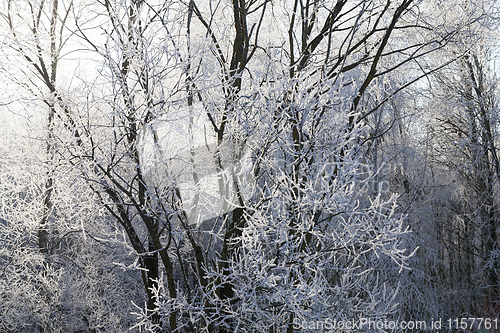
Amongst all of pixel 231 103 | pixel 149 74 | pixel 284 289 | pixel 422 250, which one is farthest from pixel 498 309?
pixel 149 74

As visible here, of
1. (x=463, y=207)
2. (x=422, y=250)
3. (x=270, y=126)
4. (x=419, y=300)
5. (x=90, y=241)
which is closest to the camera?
(x=270, y=126)

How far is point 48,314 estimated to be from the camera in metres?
6.86

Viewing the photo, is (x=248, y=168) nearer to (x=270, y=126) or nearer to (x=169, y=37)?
(x=270, y=126)

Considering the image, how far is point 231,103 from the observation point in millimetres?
3287

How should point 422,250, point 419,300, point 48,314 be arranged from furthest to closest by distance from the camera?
1. point 422,250
2. point 419,300
3. point 48,314

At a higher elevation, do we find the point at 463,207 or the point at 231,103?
the point at 231,103

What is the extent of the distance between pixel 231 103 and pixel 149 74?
0.71 meters

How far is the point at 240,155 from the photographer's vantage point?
3.44 metres

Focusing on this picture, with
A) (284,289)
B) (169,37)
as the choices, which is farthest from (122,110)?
(284,289)

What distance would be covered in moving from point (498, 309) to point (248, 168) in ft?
27.2

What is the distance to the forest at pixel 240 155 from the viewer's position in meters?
2.98

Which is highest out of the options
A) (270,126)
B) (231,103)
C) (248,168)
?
(231,103)

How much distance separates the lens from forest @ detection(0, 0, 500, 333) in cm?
298

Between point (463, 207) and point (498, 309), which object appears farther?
point (463, 207)
